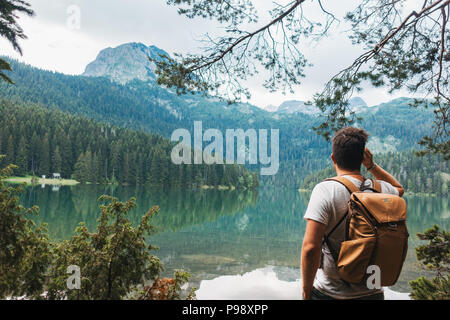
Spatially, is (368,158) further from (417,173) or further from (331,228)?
(417,173)

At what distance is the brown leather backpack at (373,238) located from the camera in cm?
201

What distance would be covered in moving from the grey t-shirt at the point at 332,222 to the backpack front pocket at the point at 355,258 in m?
0.09

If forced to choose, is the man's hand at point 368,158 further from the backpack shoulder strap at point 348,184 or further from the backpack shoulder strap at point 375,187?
the backpack shoulder strap at point 348,184

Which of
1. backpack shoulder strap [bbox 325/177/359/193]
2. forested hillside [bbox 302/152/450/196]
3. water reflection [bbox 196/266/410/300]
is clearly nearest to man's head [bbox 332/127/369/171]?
backpack shoulder strap [bbox 325/177/359/193]

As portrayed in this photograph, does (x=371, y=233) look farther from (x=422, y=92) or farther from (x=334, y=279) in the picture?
(x=422, y=92)

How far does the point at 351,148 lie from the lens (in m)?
2.26

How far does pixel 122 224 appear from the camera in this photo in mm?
3756

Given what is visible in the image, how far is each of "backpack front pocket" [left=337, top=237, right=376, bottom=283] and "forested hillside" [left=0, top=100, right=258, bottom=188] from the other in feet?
247

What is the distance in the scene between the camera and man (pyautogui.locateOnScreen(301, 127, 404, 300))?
206 centimetres

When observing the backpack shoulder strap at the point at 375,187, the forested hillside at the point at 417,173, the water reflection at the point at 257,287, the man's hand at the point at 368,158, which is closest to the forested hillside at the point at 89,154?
the forested hillside at the point at 417,173

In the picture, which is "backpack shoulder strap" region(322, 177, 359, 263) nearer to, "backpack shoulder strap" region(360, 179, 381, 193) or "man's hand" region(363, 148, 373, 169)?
"backpack shoulder strap" region(360, 179, 381, 193)
